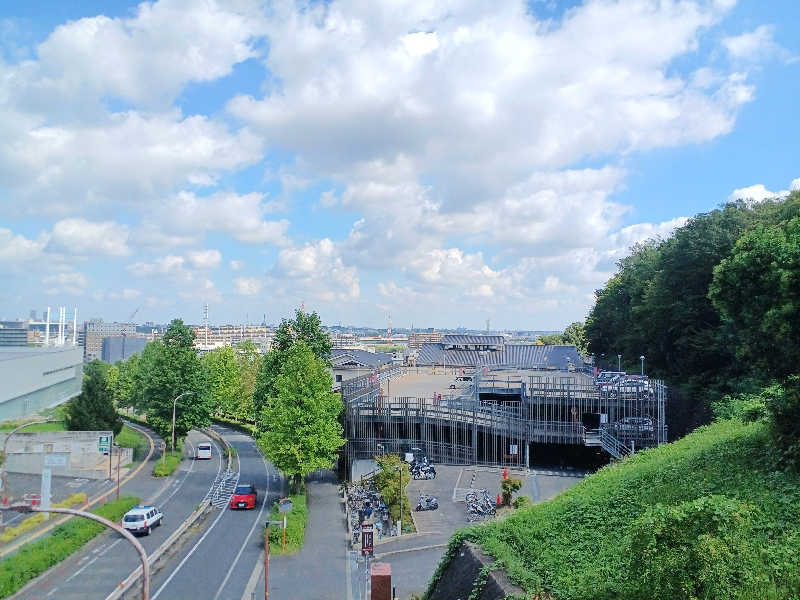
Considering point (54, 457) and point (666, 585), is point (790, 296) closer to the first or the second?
point (666, 585)

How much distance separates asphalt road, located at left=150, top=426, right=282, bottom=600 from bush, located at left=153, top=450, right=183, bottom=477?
29.6ft

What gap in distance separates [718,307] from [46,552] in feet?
90.4

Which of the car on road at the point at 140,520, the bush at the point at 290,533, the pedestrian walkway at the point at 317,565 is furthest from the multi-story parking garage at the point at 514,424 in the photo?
the car on road at the point at 140,520

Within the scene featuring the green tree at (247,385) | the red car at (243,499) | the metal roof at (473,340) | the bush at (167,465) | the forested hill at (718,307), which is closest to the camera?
the forested hill at (718,307)

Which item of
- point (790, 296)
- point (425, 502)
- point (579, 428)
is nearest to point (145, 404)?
point (425, 502)

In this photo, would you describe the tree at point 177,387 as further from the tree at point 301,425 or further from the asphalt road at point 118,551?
the tree at point 301,425

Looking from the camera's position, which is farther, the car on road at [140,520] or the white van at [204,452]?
the white van at [204,452]

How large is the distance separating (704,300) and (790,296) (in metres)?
26.4

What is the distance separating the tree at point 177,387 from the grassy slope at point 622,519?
3602 cm

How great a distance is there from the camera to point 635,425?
38188 millimetres

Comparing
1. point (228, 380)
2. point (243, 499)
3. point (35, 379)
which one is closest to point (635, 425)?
point (243, 499)

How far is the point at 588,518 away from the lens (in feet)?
57.3

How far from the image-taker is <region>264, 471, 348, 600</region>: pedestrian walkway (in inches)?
934

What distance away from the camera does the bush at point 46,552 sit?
2312 cm
